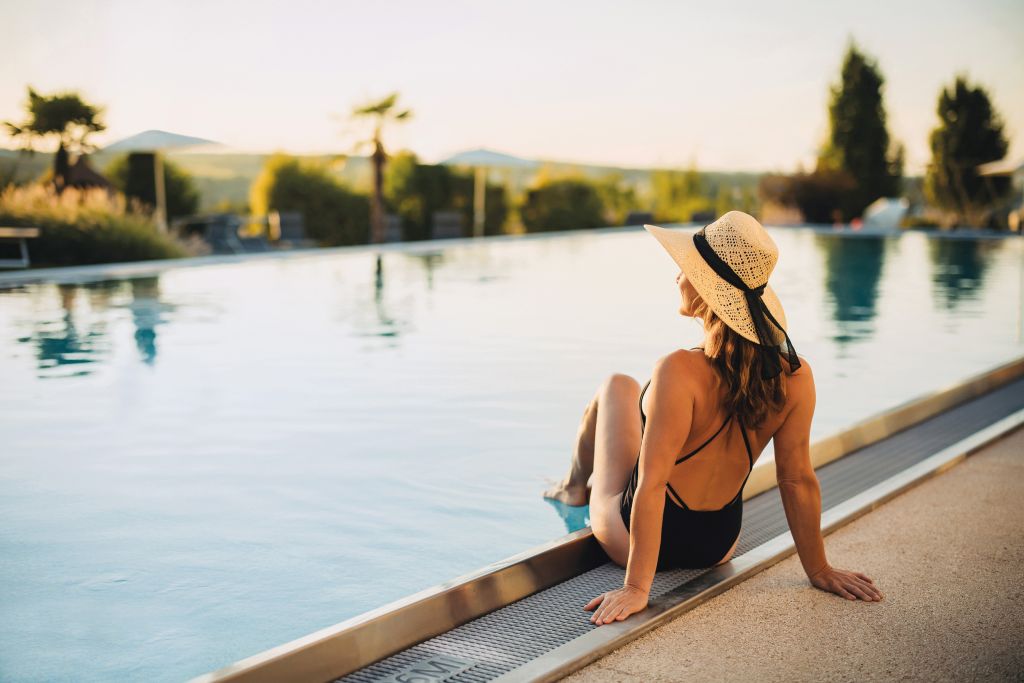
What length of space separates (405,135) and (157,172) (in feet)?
21.7

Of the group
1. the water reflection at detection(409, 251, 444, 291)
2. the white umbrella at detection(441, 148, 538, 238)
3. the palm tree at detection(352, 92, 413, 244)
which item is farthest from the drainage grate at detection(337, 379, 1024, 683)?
the palm tree at detection(352, 92, 413, 244)

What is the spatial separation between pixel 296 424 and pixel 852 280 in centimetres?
1060

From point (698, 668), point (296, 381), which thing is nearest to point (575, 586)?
point (698, 668)

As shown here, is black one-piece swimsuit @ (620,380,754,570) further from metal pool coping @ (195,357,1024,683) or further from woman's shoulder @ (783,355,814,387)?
woman's shoulder @ (783,355,814,387)

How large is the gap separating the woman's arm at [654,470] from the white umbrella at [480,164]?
19033mm

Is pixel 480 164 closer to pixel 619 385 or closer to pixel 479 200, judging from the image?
pixel 479 200

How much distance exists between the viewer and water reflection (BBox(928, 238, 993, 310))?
11734 millimetres

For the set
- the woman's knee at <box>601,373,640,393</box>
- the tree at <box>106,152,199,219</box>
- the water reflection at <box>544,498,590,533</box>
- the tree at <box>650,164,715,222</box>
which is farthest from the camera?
the tree at <box>650,164,715,222</box>

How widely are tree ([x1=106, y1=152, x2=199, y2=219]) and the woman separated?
683 inches

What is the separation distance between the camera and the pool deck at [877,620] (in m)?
2.14

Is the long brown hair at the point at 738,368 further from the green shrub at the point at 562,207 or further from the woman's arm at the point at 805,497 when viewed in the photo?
the green shrub at the point at 562,207

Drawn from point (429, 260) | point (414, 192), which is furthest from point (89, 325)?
point (414, 192)

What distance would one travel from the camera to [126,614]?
3.04 metres

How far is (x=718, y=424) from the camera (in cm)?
247
